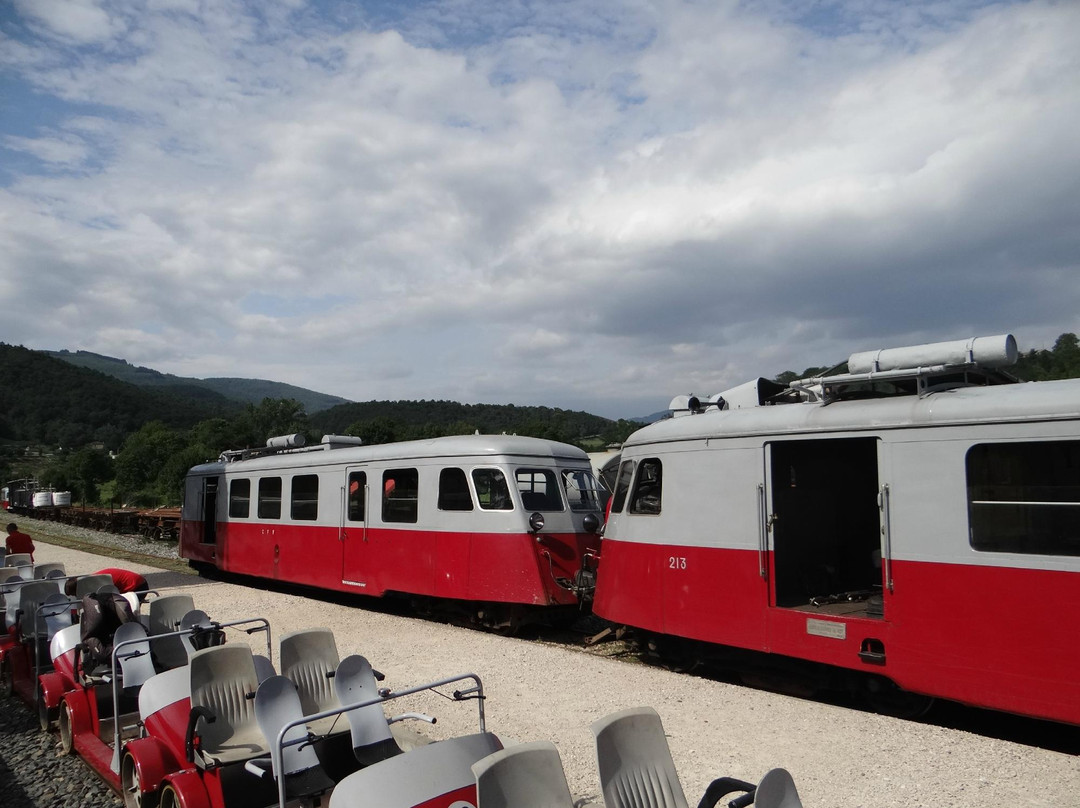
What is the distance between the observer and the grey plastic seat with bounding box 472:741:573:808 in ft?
9.80

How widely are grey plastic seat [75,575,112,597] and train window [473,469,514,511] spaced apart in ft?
15.7

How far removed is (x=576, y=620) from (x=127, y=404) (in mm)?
146326

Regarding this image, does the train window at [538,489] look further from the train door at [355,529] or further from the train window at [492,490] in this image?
the train door at [355,529]

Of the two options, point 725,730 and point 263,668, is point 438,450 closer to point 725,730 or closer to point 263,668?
point 263,668

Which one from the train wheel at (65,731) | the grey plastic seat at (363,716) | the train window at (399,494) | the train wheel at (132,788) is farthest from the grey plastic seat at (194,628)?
the train window at (399,494)

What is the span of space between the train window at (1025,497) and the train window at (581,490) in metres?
6.41

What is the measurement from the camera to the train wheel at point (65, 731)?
7059 millimetres

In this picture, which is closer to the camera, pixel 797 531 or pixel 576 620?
pixel 797 531

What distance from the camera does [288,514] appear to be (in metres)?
15.2

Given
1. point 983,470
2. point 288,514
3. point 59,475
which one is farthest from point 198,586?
point 59,475

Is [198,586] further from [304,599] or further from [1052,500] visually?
[1052,500]

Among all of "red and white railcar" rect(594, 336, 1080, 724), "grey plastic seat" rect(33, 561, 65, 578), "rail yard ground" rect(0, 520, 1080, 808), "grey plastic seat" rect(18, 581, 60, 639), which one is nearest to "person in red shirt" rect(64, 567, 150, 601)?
"grey plastic seat" rect(18, 581, 60, 639)

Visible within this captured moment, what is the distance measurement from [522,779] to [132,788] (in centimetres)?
392

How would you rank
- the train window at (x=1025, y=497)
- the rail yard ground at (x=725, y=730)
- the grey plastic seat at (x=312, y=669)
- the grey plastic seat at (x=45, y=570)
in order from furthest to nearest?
the grey plastic seat at (x=45, y=570)
the train window at (x=1025, y=497)
the grey plastic seat at (x=312, y=669)
the rail yard ground at (x=725, y=730)
